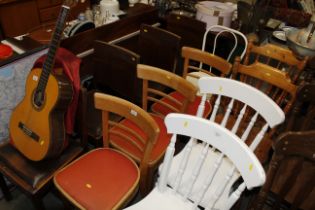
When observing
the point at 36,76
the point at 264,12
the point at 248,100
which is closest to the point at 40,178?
the point at 36,76

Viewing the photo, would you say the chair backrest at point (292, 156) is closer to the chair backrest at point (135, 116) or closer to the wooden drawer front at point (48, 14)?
the chair backrest at point (135, 116)

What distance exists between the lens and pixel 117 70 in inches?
62.3

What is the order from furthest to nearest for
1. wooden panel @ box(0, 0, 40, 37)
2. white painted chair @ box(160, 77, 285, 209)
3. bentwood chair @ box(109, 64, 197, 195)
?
wooden panel @ box(0, 0, 40, 37), bentwood chair @ box(109, 64, 197, 195), white painted chair @ box(160, 77, 285, 209)

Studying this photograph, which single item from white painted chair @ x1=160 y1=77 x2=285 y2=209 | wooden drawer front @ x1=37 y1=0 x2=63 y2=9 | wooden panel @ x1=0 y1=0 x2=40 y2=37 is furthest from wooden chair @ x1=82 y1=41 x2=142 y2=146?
wooden drawer front @ x1=37 y1=0 x2=63 y2=9

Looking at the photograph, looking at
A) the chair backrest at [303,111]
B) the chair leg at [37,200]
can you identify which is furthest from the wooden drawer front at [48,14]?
the chair backrest at [303,111]

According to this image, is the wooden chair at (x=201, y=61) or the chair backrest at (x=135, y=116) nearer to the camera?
the chair backrest at (x=135, y=116)

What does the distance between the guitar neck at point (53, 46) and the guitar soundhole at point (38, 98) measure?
1.1 inches

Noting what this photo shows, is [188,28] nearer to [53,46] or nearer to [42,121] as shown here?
[53,46]

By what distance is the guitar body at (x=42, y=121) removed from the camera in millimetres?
1203

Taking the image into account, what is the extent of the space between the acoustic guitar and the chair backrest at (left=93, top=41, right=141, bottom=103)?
0.35 metres

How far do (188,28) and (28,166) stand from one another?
145 cm

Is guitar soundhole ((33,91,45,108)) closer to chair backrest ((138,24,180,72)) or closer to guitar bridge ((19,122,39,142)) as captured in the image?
guitar bridge ((19,122,39,142))

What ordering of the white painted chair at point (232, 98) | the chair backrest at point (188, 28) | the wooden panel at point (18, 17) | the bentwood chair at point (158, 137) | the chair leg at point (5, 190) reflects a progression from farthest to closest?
the wooden panel at point (18, 17), the chair backrest at point (188, 28), the chair leg at point (5, 190), the bentwood chair at point (158, 137), the white painted chair at point (232, 98)

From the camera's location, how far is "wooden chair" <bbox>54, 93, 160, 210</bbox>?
1096 millimetres
